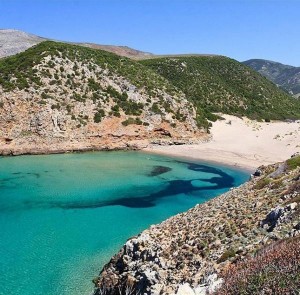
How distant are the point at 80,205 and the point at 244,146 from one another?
149ft

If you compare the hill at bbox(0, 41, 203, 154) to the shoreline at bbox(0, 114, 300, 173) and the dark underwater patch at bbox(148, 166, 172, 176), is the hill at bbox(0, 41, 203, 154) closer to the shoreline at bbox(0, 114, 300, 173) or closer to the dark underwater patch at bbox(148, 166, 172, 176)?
the shoreline at bbox(0, 114, 300, 173)

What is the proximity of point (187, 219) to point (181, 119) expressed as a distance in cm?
5913

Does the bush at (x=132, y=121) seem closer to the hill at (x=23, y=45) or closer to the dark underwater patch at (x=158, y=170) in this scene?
the dark underwater patch at (x=158, y=170)

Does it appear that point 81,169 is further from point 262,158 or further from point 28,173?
point 262,158

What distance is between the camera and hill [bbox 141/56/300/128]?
368ft

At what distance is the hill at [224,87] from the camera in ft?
368

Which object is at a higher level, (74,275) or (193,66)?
(193,66)

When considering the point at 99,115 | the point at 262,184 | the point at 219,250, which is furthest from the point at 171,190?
the point at 99,115

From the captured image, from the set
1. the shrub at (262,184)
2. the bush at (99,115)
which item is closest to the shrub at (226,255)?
the shrub at (262,184)

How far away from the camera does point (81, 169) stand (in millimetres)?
57031

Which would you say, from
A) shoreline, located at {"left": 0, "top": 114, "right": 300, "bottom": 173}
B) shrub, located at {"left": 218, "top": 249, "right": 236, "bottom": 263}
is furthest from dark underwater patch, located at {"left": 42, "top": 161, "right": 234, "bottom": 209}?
shrub, located at {"left": 218, "top": 249, "right": 236, "bottom": 263}

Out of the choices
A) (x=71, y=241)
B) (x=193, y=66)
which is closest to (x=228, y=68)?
(x=193, y=66)

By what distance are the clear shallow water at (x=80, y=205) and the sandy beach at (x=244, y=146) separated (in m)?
5.38

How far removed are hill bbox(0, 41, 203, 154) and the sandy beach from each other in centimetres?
503
